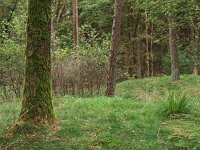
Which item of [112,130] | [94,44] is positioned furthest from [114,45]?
[112,130]

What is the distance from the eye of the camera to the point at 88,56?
1716 centimetres

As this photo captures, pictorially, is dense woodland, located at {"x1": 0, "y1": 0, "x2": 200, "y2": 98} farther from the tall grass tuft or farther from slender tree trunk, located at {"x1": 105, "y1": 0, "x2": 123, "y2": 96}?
the tall grass tuft

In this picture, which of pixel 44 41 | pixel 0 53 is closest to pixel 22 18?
pixel 0 53

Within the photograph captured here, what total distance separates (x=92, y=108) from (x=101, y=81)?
248 inches

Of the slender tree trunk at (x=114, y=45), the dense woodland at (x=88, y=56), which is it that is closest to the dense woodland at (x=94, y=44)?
the dense woodland at (x=88, y=56)

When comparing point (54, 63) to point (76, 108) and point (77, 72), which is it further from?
point (76, 108)

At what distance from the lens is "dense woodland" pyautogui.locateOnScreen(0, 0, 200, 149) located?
8.44 metres

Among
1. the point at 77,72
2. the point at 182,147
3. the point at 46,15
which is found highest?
the point at 46,15

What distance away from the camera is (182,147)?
7.41 metres

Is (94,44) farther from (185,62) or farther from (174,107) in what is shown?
(185,62)

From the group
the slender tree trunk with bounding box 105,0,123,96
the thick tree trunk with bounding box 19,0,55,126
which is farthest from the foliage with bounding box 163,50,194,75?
the thick tree trunk with bounding box 19,0,55,126

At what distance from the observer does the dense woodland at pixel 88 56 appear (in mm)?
8438

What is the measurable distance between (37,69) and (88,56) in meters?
8.79

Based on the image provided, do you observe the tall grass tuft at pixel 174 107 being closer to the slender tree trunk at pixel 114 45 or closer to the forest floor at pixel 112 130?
the forest floor at pixel 112 130
